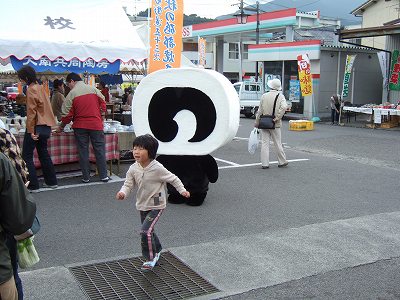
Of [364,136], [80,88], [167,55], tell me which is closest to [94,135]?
[80,88]

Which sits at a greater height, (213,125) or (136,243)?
(213,125)

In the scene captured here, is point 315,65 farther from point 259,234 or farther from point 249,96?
point 259,234

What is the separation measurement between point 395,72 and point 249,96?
6781 millimetres

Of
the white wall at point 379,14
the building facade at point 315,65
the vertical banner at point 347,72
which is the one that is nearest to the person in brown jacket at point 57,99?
the vertical banner at point 347,72

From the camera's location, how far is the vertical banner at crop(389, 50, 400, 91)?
2036 cm

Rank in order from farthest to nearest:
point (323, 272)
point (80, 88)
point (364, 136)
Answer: point (364, 136), point (80, 88), point (323, 272)

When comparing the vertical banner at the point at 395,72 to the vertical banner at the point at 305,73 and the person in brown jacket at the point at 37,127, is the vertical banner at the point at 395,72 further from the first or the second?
the person in brown jacket at the point at 37,127

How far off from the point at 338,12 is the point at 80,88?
115404 mm

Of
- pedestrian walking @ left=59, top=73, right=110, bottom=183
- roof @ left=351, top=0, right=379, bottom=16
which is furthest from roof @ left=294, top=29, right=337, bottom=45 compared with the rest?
pedestrian walking @ left=59, top=73, right=110, bottom=183

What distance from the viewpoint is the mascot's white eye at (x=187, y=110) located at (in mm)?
6066

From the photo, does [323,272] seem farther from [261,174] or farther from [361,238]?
[261,174]

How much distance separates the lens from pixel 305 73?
66.4ft

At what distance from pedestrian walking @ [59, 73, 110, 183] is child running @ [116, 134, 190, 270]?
3491 millimetres

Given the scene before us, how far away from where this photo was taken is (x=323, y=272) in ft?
14.2
